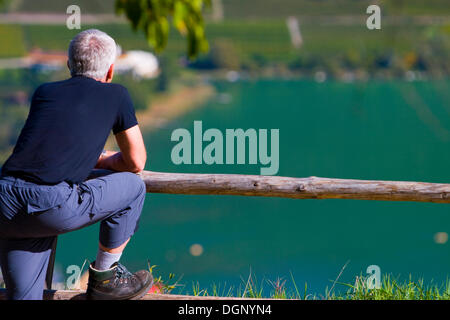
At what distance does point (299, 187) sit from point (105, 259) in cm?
84

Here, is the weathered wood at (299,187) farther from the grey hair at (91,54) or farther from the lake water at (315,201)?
the lake water at (315,201)

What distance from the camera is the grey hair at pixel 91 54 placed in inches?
80.6

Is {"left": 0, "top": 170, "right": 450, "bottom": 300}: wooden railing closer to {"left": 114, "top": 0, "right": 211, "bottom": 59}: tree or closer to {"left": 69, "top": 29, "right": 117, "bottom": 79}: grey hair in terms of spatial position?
{"left": 69, "top": 29, "right": 117, "bottom": 79}: grey hair

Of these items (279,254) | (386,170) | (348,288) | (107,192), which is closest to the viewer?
(107,192)

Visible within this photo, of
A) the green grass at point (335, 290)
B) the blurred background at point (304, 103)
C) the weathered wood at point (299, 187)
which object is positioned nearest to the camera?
the weathered wood at point (299, 187)

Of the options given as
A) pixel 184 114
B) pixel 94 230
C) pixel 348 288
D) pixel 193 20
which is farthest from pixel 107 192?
pixel 184 114

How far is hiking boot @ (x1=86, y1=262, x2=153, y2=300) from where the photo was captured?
215 cm

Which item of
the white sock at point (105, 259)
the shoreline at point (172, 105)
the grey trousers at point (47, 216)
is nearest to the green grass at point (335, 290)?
the white sock at point (105, 259)

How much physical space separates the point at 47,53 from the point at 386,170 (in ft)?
14.5

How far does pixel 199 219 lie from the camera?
6.63 metres

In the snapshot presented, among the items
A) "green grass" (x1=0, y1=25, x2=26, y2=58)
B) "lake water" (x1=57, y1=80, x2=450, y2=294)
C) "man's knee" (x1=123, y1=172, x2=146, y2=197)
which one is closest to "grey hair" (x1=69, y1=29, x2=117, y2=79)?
"man's knee" (x1=123, y1=172, x2=146, y2=197)

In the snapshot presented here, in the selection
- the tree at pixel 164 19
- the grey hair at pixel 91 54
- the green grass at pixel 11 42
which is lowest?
the grey hair at pixel 91 54

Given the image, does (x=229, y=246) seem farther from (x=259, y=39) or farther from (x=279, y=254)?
(x=259, y=39)

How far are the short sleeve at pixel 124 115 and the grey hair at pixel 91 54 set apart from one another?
0.40ft
